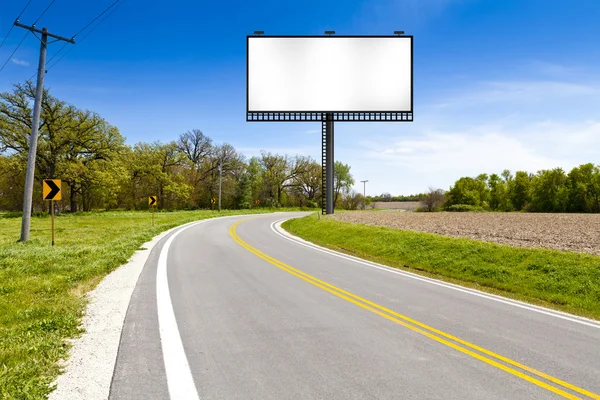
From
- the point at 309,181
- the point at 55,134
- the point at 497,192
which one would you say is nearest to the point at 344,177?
the point at 309,181

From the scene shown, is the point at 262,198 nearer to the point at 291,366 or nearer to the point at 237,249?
the point at 237,249

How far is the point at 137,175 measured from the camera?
60406 mm

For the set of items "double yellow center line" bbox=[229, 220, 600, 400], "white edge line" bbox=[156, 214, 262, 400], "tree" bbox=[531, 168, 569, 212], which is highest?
"tree" bbox=[531, 168, 569, 212]

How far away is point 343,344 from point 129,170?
61.3m

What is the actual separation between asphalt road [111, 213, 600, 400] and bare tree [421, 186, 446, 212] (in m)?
44.8

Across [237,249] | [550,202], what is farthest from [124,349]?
[550,202]

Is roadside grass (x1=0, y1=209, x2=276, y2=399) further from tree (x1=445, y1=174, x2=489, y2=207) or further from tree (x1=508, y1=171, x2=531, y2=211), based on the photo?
tree (x1=508, y1=171, x2=531, y2=211)

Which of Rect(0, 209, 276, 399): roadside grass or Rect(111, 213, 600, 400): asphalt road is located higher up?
Rect(0, 209, 276, 399): roadside grass

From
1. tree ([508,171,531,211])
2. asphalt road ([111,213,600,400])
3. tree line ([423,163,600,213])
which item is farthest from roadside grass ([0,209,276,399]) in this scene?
tree ([508,171,531,211])

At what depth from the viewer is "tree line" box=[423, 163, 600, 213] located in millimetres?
39891

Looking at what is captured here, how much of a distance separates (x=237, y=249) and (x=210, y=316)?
31.3 ft

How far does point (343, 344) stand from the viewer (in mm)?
5309

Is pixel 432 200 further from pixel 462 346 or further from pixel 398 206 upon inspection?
pixel 462 346

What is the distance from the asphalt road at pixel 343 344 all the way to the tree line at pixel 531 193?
40.4 m
